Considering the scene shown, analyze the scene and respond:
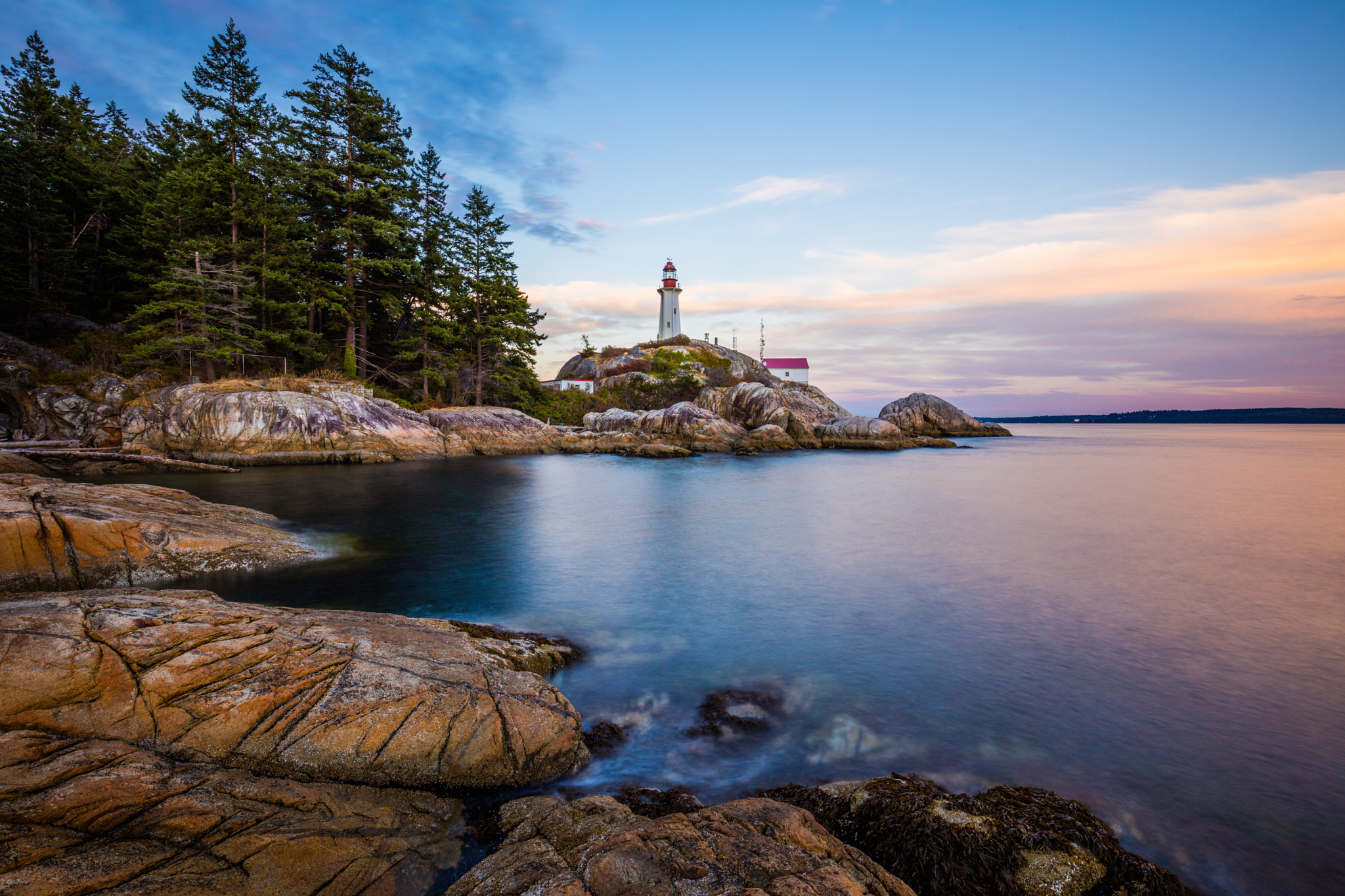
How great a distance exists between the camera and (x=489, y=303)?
38.8 meters

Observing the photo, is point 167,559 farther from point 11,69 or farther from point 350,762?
point 11,69

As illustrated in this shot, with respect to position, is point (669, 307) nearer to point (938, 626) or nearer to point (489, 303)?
point (489, 303)

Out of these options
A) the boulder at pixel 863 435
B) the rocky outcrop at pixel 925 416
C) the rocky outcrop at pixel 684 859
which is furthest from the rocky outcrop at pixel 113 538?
the rocky outcrop at pixel 925 416

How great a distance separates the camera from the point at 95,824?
9.76 feet

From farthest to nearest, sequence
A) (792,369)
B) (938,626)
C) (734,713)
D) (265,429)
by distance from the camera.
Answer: (792,369) < (265,429) < (938,626) < (734,713)

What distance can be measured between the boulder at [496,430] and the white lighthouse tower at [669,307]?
37.2 meters

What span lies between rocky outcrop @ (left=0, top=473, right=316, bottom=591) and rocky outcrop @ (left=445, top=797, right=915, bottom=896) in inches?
329

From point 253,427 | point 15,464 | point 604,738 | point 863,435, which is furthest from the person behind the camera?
point 863,435

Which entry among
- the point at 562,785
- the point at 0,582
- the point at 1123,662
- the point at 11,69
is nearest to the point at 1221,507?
A: the point at 1123,662

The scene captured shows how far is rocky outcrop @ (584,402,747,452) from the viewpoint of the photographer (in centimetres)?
4066

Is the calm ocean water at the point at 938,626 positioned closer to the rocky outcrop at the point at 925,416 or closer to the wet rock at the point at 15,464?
the wet rock at the point at 15,464

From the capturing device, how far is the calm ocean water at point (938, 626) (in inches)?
193

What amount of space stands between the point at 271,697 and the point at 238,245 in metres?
33.4

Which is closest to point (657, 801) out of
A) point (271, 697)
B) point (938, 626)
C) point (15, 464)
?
point (271, 697)
